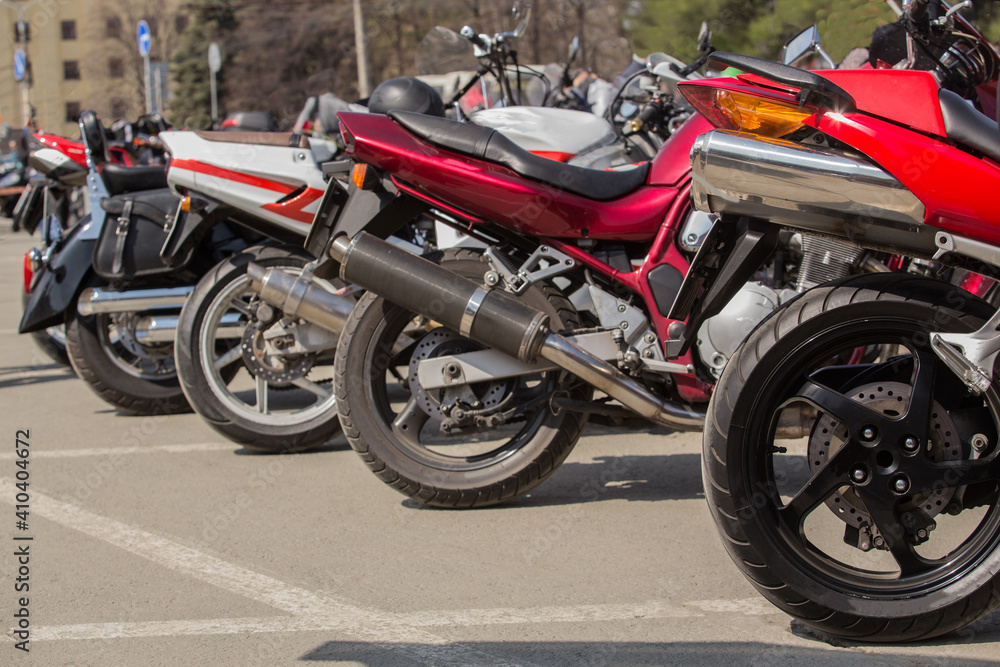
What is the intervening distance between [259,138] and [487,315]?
6.45 ft

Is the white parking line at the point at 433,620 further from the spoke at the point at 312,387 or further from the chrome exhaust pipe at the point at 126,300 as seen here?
the chrome exhaust pipe at the point at 126,300

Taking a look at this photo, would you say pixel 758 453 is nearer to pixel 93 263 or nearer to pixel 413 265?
pixel 413 265

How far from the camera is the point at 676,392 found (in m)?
3.47

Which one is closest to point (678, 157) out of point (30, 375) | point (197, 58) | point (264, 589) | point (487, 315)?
point (487, 315)

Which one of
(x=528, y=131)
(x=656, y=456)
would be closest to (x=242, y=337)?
(x=528, y=131)

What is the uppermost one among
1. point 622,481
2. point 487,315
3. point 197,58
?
point 487,315

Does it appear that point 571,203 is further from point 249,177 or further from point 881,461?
point 249,177

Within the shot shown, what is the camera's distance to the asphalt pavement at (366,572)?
256cm

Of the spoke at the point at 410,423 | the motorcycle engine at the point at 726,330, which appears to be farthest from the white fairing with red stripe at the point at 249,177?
the motorcycle engine at the point at 726,330

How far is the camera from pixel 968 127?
236 centimetres

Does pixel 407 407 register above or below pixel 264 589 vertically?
above

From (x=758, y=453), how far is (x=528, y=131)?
8.07 ft

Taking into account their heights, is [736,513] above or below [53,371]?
above

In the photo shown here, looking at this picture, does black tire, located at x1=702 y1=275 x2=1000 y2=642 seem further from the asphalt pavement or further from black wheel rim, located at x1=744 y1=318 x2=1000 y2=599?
the asphalt pavement
